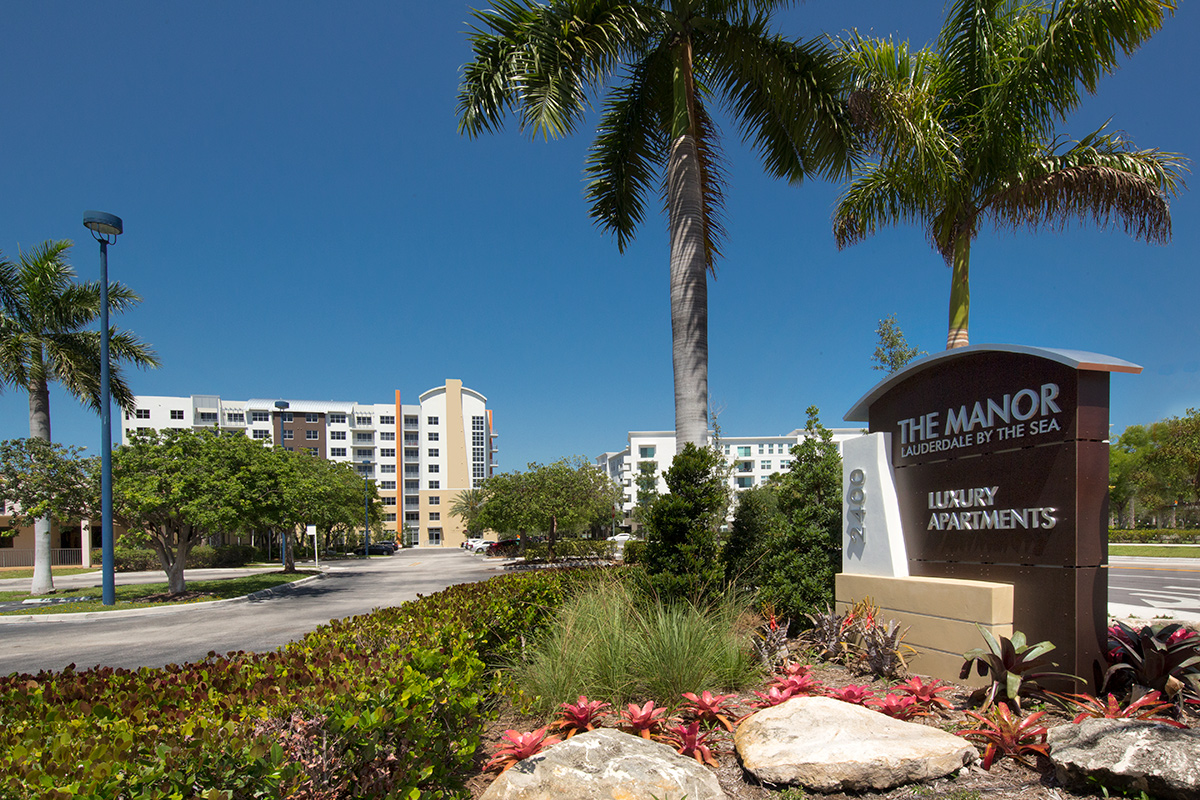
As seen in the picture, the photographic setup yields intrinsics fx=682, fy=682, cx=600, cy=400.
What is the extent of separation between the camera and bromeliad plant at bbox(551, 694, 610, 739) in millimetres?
4703

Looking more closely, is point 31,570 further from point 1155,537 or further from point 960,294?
point 1155,537

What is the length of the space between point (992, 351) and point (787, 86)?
5.65 meters

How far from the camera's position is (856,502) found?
25.6 feet

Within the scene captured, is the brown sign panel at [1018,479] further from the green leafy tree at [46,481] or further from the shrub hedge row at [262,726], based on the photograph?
the green leafy tree at [46,481]

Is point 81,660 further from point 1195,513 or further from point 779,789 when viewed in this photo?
point 1195,513

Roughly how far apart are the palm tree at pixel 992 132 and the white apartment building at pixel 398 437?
84.7 metres

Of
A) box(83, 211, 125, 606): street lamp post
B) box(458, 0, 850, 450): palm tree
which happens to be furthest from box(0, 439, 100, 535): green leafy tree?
box(458, 0, 850, 450): palm tree

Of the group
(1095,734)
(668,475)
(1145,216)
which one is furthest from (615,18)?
(1095,734)

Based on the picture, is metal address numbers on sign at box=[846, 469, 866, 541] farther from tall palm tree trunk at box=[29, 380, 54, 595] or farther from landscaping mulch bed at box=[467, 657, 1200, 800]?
tall palm tree trunk at box=[29, 380, 54, 595]

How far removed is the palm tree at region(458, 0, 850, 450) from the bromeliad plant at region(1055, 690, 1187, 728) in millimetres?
5097

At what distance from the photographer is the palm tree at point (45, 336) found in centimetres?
2028

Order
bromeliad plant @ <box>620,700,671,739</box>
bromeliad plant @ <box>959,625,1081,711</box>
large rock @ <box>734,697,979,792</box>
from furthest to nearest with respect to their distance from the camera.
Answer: bromeliad plant @ <box>959,625,1081,711</box>
bromeliad plant @ <box>620,700,671,739</box>
large rock @ <box>734,697,979,792</box>

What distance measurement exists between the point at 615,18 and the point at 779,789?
9.36 metres

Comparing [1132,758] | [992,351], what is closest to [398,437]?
[992,351]
